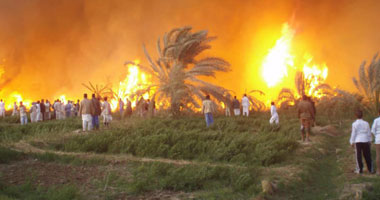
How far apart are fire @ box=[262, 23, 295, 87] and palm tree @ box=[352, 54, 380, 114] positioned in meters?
8.93

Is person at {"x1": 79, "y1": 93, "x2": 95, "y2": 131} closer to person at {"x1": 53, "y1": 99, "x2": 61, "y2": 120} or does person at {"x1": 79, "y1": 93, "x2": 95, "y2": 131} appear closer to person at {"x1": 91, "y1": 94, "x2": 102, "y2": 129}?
person at {"x1": 91, "y1": 94, "x2": 102, "y2": 129}

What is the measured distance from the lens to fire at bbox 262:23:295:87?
27453 mm

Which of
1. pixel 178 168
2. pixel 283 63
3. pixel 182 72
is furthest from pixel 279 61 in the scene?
pixel 178 168

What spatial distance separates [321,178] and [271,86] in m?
21.4

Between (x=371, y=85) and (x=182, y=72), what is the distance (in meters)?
9.68

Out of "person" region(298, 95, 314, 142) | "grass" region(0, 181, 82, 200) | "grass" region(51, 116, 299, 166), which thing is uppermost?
"person" region(298, 95, 314, 142)

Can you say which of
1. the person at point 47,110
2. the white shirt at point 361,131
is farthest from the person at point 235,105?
the white shirt at point 361,131

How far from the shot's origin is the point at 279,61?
27.5m

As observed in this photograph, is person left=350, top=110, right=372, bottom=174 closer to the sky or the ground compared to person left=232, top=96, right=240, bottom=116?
closer to the ground

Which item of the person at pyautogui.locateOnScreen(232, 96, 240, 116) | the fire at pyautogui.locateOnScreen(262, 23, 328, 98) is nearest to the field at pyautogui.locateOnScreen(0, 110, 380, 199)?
the person at pyautogui.locateOnScreen(232, 96, 240, 116)

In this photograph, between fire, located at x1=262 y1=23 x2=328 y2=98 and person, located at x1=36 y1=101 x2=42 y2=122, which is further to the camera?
fire, located at x1=262 y1=23 x2=328 y2=98

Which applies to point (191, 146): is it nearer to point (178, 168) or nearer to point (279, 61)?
point (178, 168)

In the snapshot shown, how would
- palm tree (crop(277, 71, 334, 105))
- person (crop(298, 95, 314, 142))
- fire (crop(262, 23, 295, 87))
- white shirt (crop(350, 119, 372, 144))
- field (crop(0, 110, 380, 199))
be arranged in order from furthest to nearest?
fire (crop(262, 23, 295, 87)) → palm tree (crop(277, 71, 334, 105)) → person (crop(298, 95, 314, 142)) → white shirt (crop(350, 119, 372, 144)) → field (crop(0, 110, 380, 199))

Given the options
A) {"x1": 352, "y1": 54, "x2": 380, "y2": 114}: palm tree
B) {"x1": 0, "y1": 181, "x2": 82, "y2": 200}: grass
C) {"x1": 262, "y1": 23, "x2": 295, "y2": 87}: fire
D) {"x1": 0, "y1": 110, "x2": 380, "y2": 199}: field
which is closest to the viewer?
{"x1": 0, "y1": 181, "x2": 82, "y2": 200}: grass
